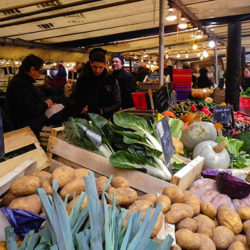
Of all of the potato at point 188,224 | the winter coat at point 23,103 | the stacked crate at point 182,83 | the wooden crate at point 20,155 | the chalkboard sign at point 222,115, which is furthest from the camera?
the stacked crate at point 182,83

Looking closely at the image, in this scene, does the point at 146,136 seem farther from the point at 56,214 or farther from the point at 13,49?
the point at 13,49

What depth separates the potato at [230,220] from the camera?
4.73 ft

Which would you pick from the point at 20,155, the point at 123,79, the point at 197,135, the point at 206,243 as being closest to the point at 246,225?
the point at 206,243

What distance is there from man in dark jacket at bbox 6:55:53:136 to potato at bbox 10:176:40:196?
2.37 meters

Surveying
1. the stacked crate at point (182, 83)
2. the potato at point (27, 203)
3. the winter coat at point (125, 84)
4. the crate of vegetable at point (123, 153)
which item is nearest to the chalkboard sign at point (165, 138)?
the crate of vegetable at point (123, 153)

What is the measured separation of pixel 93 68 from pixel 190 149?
1950 millimetres

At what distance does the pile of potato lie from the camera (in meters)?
1.32

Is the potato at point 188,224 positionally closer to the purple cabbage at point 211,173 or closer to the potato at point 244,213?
the potato at point 244,213

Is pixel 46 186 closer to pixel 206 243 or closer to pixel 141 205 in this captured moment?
pixel 141 205

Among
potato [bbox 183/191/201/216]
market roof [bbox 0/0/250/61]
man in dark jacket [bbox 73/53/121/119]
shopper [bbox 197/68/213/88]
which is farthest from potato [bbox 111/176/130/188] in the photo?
shopper [bbox 197/68/213/88]

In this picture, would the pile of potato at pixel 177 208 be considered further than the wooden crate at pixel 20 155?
No

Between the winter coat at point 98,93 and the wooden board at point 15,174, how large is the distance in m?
2.51

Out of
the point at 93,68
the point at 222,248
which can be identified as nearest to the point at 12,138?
the point at 222,248

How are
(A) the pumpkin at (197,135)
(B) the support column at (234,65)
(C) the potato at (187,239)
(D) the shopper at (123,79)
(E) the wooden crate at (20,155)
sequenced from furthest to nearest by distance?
(B) the support column at (234,65) < (D) the shopper at (123,79) < (A) the pumpkin at (197,135) < (E) the wooden crate at (20,155) < (C) the potato at (187,239)
